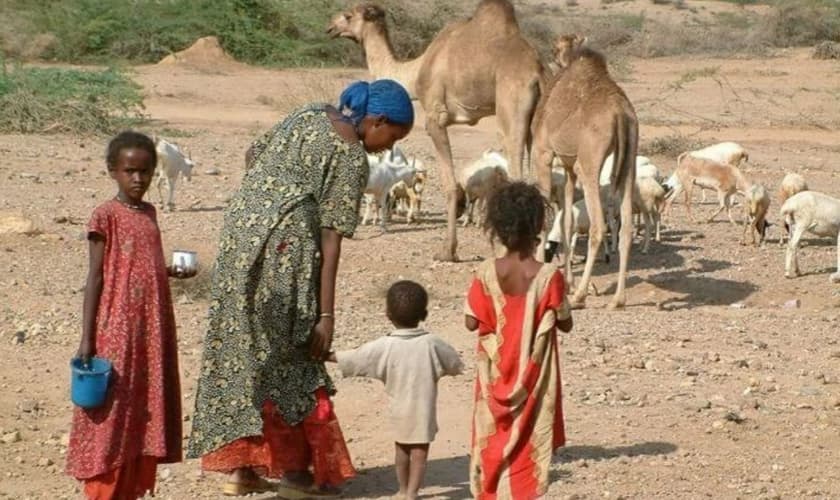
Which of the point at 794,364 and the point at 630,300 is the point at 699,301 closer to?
the point at 630,300

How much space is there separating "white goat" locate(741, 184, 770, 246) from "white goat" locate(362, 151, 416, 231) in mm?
2975

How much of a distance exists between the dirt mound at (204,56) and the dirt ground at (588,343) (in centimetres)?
779

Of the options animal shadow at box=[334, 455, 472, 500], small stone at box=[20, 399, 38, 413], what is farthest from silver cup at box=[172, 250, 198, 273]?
small stone at box=[20, 399, 38, 413]

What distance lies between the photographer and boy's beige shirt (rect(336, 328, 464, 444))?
6387 millimetres

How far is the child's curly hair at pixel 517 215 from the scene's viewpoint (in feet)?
19.1

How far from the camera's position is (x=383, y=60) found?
1504 cm

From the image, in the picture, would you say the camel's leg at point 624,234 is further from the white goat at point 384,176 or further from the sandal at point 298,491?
the sandal at point 298,491

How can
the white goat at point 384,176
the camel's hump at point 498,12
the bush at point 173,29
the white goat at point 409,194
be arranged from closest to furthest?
the camel's hump at point 498,12, the white goat at point 384,176, the white goat at point 409,194, the bush at point 173,29

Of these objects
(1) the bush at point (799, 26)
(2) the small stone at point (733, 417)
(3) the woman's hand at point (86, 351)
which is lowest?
(2) the small stone at point (733, 417)

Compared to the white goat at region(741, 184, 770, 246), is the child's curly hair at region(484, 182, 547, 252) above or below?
above

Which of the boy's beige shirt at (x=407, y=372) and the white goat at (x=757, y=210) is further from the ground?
the white goat at (x=757, y=210)

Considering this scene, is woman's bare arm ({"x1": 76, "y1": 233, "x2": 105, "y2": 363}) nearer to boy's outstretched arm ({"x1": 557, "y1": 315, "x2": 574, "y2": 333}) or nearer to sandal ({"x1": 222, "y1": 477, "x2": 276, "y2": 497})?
sandal ({"x1": 222, "y1": 477, "x2": 276, "y2": 497})

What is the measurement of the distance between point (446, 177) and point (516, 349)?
787 centimetres

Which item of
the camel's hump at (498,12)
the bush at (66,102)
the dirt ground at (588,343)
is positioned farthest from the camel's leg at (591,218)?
the bush at (66,102)
